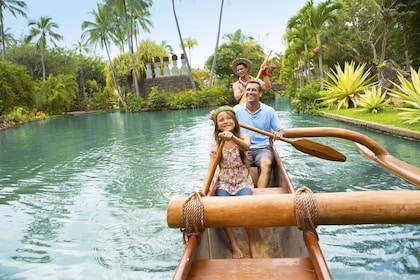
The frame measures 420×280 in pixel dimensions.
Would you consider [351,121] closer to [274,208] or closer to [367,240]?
[367,240]

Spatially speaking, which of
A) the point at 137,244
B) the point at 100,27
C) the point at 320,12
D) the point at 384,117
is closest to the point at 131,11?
the point at 100,27

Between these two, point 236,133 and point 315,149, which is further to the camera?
point 315,149

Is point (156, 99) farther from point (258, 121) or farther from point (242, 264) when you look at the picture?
point (242, 264)

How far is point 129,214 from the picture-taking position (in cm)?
441

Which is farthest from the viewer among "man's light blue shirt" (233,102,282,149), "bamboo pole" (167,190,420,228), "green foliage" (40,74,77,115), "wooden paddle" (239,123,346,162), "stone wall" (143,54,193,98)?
"stone wall" (143,54,193,98)

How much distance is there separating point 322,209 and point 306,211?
78 millimetres

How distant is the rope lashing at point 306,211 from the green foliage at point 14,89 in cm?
2162

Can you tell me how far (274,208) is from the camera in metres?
1.55

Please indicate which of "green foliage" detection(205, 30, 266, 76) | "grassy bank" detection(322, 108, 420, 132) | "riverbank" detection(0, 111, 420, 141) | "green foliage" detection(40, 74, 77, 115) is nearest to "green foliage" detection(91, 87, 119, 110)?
"green foliage" detection(40, 74, 77, 115)

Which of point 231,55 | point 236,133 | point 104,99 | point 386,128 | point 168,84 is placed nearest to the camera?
point 236,133

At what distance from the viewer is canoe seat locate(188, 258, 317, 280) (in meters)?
1.58

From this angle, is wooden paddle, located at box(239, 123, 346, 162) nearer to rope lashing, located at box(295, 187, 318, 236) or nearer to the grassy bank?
rope lashing, located at box(295, 187, 318, 236)

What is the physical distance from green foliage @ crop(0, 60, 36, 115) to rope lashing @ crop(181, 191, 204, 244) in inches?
837

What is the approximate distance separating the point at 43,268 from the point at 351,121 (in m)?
10.0
